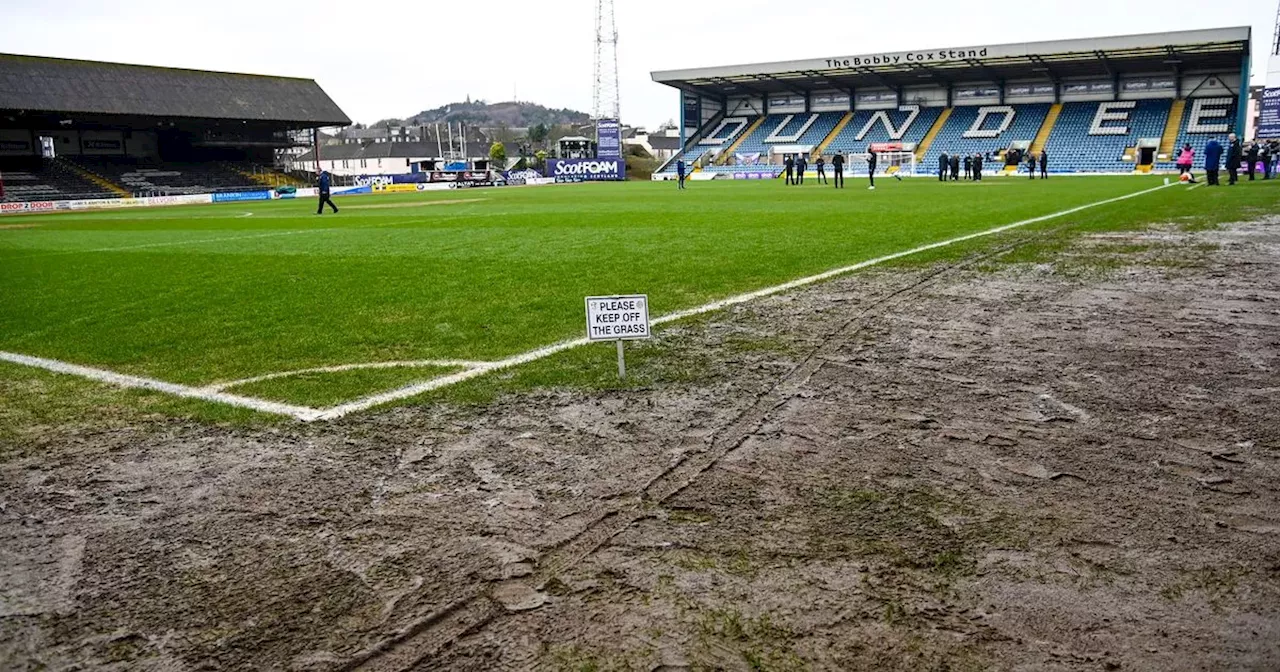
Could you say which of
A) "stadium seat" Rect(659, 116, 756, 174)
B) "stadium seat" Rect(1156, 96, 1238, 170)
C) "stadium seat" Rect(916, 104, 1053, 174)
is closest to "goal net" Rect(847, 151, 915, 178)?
"stadium seat" Rect(916, 104, 1053, 174)

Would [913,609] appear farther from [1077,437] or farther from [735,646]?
[1077,437]

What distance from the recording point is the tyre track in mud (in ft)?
8.06

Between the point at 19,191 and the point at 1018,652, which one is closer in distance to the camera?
the point at 1018,652

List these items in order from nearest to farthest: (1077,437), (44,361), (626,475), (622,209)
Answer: (626,475)
(1077,437)
(44,361)
(622,209)

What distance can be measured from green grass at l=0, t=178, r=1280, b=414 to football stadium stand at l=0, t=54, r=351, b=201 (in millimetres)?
37092

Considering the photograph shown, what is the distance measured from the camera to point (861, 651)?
2.40 m

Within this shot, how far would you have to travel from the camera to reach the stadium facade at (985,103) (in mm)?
56469

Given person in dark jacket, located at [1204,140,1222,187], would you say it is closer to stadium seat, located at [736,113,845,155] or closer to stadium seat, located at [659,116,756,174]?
stadium seat, located at [736,113,845,155]

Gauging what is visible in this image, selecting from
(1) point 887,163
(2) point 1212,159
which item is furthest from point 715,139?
(2) point 1212,159

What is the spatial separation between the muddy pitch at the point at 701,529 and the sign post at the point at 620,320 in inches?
15.9

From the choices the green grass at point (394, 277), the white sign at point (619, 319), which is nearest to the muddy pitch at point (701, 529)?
the white sign at point (619, 319)

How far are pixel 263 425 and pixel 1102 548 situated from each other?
3964 mm

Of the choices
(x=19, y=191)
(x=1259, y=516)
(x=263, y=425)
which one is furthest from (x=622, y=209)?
(x=19, y=191)

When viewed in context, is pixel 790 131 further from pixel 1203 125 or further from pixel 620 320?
pixel 620 320
